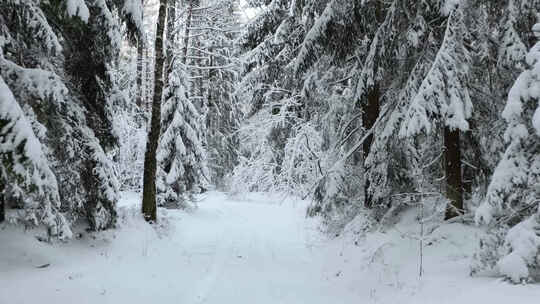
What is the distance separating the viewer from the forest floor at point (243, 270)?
20.4ft

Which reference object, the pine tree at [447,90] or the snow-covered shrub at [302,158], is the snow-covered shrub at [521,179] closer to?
the pine tree at [447,90]

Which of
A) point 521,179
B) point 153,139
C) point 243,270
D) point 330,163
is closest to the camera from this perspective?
point 521,179

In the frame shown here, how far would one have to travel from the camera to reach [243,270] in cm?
919

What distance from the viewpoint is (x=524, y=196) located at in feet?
17.3

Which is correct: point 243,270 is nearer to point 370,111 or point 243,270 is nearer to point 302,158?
point 370,111

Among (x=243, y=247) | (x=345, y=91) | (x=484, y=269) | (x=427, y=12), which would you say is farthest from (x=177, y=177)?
(x=484, y=269)

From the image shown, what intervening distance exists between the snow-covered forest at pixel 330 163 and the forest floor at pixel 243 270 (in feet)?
0.13

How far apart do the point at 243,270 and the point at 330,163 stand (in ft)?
11.9

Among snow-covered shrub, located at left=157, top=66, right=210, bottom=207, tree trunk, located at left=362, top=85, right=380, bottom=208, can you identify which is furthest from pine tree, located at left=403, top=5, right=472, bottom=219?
snow-covered shrub, located at left=157, top=66, right=210, bottom=207

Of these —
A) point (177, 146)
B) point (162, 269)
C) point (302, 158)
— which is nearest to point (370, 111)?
point (302, 158)

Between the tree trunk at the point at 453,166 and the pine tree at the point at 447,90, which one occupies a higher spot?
the pine tree at the point at 447,90

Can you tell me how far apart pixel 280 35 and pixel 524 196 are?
797 centimetres

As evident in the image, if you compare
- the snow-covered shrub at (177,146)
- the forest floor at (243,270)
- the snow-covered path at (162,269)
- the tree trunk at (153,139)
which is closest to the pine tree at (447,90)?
the forest floor at (243,270)

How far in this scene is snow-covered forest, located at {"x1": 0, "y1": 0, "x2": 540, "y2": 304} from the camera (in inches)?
208
